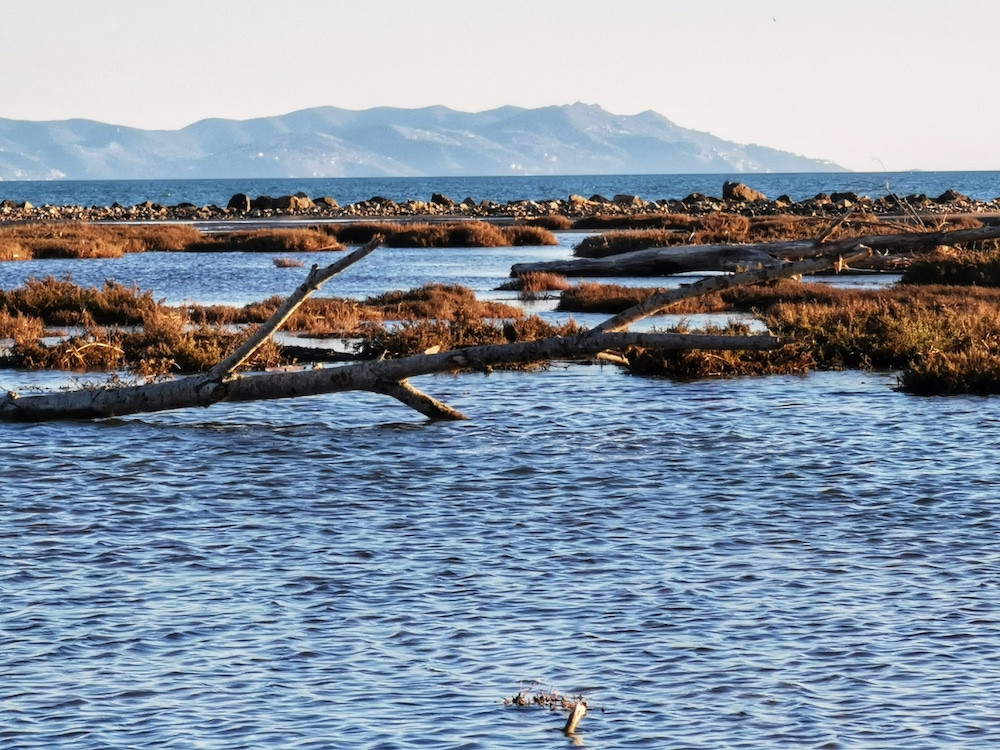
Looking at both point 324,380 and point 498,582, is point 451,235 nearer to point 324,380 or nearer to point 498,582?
point 324,380

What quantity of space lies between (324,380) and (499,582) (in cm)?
616

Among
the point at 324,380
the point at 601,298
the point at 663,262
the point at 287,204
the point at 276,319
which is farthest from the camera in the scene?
the point at 287,204

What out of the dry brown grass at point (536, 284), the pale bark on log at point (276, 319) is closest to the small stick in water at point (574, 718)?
the pale bark on log at point (276, 319)

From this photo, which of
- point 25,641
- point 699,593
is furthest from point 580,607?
point 25,641

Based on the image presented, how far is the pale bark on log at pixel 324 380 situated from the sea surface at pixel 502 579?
309mm

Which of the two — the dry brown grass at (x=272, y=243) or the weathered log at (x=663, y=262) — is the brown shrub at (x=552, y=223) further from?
the weathered log at (x=663, y=262)

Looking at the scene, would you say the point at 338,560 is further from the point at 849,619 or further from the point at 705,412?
the point at 705,412

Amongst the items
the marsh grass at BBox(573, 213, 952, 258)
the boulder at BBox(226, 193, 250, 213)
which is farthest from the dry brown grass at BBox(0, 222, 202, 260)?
the boulder at BBox(226, 193, 250, 213)

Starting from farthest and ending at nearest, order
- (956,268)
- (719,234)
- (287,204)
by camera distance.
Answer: (287,204)
(719,234)
(956,268)

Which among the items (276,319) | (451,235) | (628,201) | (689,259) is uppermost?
(628,201)

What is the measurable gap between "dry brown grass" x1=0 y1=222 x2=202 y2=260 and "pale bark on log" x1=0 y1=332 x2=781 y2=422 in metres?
34.8

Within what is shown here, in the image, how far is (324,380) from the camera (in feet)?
50.4

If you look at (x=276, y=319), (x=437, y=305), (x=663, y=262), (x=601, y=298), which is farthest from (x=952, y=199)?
(x=276, y=319)

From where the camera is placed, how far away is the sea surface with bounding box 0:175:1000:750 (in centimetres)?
724
